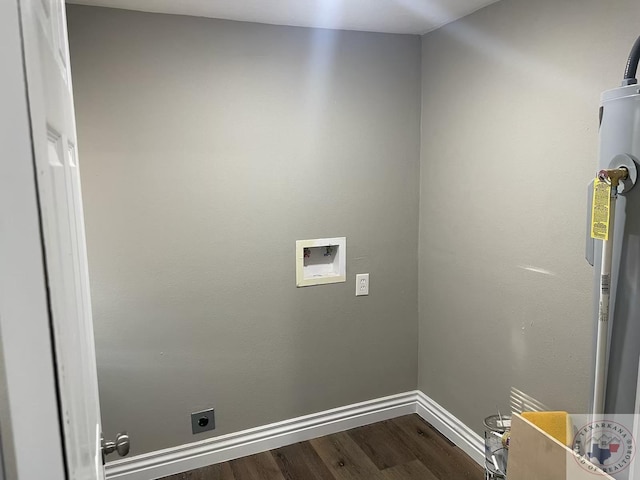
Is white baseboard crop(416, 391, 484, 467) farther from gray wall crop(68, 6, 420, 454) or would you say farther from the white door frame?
the white door frame

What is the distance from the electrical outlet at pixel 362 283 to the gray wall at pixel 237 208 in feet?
0.12

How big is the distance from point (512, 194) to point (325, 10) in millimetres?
1149

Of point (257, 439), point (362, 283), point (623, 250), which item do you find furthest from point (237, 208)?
point (623, 250)

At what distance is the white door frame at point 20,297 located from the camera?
15.0 inches

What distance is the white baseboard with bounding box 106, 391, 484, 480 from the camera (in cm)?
222

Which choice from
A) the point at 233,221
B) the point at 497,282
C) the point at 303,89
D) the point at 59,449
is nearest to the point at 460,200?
the point at 497,282

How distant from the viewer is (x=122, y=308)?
81.9 inches

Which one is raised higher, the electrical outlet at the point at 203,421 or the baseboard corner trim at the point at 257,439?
the electrical outlet at the point at 203,421

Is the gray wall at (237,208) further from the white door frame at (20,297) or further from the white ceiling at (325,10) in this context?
the white door frame at (20,297)

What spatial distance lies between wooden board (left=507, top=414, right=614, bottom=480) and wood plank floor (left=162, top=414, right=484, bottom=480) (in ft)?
2.61

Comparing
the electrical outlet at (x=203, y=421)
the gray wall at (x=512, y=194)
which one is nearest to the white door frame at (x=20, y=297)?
the gray wall at (x=512, y=194)

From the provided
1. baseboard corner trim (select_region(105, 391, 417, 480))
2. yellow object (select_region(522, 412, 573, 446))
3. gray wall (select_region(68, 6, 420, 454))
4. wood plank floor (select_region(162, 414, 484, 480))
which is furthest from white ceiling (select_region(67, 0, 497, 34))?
wood plank floor (select_region(162, 414, 484, 480))

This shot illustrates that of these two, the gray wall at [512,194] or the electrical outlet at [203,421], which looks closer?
the gray wall at [512,194]

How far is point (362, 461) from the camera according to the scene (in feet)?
7.66
